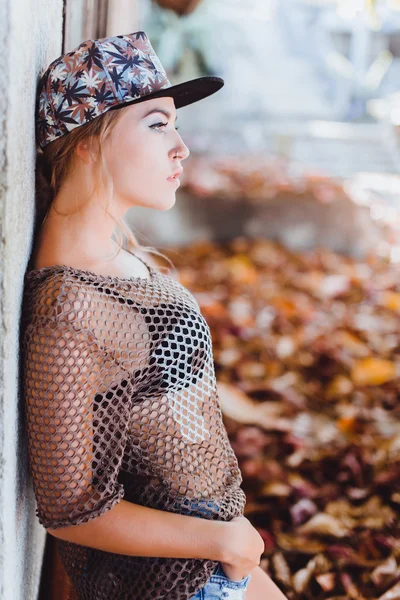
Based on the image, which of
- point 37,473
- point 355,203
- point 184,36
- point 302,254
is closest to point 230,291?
point 302,254

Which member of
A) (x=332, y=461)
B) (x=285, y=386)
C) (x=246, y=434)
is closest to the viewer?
(x=332, y=461)

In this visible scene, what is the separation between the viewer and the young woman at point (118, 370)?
1.00 metres

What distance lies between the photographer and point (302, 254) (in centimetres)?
538

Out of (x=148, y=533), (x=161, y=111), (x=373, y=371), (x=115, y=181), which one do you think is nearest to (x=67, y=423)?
(x=148, y=533)

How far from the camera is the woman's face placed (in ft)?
3.87

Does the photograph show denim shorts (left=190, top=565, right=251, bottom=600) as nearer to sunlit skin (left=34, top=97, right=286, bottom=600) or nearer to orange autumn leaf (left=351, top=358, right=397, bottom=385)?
sunlit skin (left=34, top=97, right=286, bottom=600)

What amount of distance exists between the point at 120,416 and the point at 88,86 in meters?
0.54

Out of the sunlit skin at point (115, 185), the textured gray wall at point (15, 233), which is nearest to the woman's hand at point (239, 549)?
the textured gray wall at point (15, 233)

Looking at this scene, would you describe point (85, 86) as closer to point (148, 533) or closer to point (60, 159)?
point (60, 159)

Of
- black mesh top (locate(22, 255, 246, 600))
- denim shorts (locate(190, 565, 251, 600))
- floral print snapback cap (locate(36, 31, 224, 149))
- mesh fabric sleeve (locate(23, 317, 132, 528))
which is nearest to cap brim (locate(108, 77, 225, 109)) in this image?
floral print snapback cap (locate(36, 31, 224, 149))

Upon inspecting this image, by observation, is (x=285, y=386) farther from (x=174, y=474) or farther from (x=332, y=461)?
(x=174, y=474)

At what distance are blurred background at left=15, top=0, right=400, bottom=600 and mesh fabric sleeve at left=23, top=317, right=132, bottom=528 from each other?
61 cm

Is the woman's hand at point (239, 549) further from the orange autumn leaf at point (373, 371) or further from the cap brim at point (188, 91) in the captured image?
the orange autumn leaf at point (373, 371)

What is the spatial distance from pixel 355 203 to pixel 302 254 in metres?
0.65
